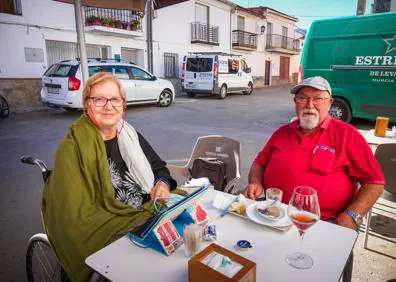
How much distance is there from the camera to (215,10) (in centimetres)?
1988

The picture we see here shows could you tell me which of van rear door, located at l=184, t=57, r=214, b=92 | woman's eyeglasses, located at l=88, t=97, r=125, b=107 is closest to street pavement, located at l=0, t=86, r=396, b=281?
woman's eyeglasses, located at l=88, t=97, r=125, b=107

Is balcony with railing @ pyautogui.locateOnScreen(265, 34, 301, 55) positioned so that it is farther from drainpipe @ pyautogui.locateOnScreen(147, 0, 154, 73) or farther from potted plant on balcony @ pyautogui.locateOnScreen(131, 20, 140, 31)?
potted plant on balcony @ pyautogui.locateOnScreen(131, 20, 140, 31)

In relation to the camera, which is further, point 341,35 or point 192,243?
point 341,35

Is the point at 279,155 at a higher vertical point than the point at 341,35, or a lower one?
lower

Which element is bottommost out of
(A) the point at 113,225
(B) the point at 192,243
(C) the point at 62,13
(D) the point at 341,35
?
(A) the point at 113,225

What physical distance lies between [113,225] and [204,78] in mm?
13303

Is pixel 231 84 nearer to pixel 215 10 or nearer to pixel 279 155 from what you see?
pixel 215 10

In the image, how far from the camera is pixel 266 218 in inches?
62.2

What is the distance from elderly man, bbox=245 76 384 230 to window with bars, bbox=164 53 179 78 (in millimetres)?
15362

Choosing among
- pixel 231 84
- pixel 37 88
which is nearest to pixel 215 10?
pixel 231 84

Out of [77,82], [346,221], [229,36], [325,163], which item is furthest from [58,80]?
[229,36]

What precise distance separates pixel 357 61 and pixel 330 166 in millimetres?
6001

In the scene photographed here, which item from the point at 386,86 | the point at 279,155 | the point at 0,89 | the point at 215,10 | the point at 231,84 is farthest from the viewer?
the point at 215,10

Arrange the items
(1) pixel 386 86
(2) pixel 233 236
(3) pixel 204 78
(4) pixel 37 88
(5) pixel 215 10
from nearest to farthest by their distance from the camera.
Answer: (2) pixel 233 236
(1) pixel 386 86
(4) pixel 37 88
(3) pixel 204 78
(5) pixel 215 10
